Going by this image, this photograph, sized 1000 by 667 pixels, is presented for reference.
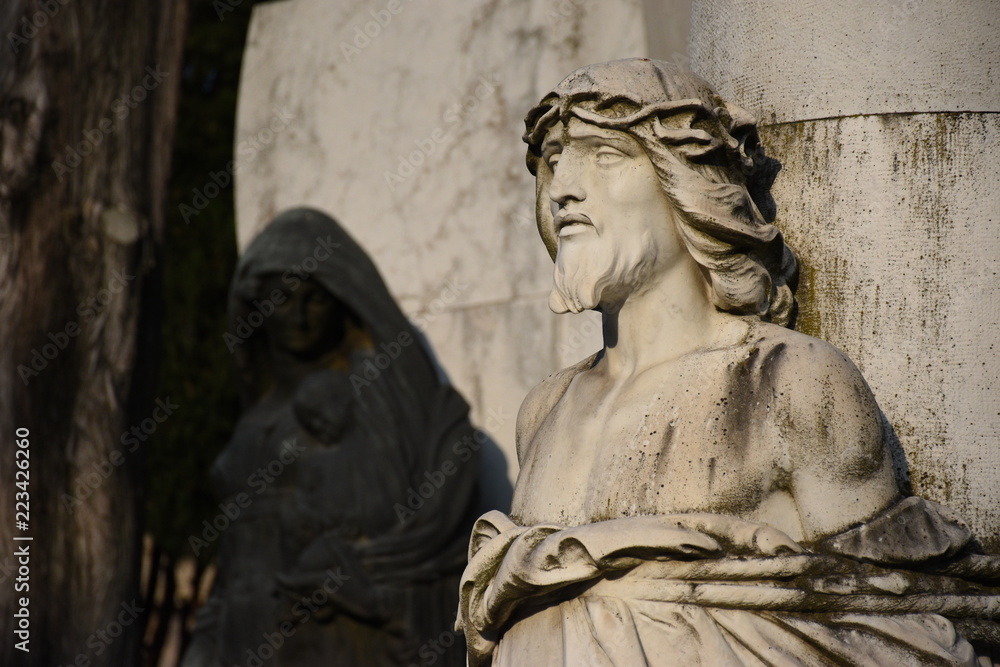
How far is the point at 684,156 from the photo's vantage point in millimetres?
3172

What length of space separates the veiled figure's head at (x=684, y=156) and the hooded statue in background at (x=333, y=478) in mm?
3543

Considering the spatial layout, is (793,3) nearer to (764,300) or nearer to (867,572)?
(764,300)

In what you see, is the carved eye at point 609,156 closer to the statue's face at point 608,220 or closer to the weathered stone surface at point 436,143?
the statue's face at point 608,220

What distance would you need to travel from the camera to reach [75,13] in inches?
288

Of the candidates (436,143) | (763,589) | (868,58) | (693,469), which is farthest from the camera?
(436,143)

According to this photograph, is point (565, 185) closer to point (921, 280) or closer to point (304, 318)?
point (921, 280)

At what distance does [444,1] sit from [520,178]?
3.69 ft

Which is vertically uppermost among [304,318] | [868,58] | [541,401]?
[868,58]

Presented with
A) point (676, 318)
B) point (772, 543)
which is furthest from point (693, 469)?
point (676, 318)

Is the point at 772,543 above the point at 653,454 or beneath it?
beneath

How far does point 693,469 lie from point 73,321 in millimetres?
4873

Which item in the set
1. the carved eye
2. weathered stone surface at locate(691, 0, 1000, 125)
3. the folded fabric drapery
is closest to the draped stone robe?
the folded fabric drapery

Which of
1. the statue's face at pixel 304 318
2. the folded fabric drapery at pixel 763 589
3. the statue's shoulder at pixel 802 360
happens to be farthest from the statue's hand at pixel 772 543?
the statue's face at pixel 304 318

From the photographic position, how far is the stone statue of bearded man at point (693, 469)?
293cm
